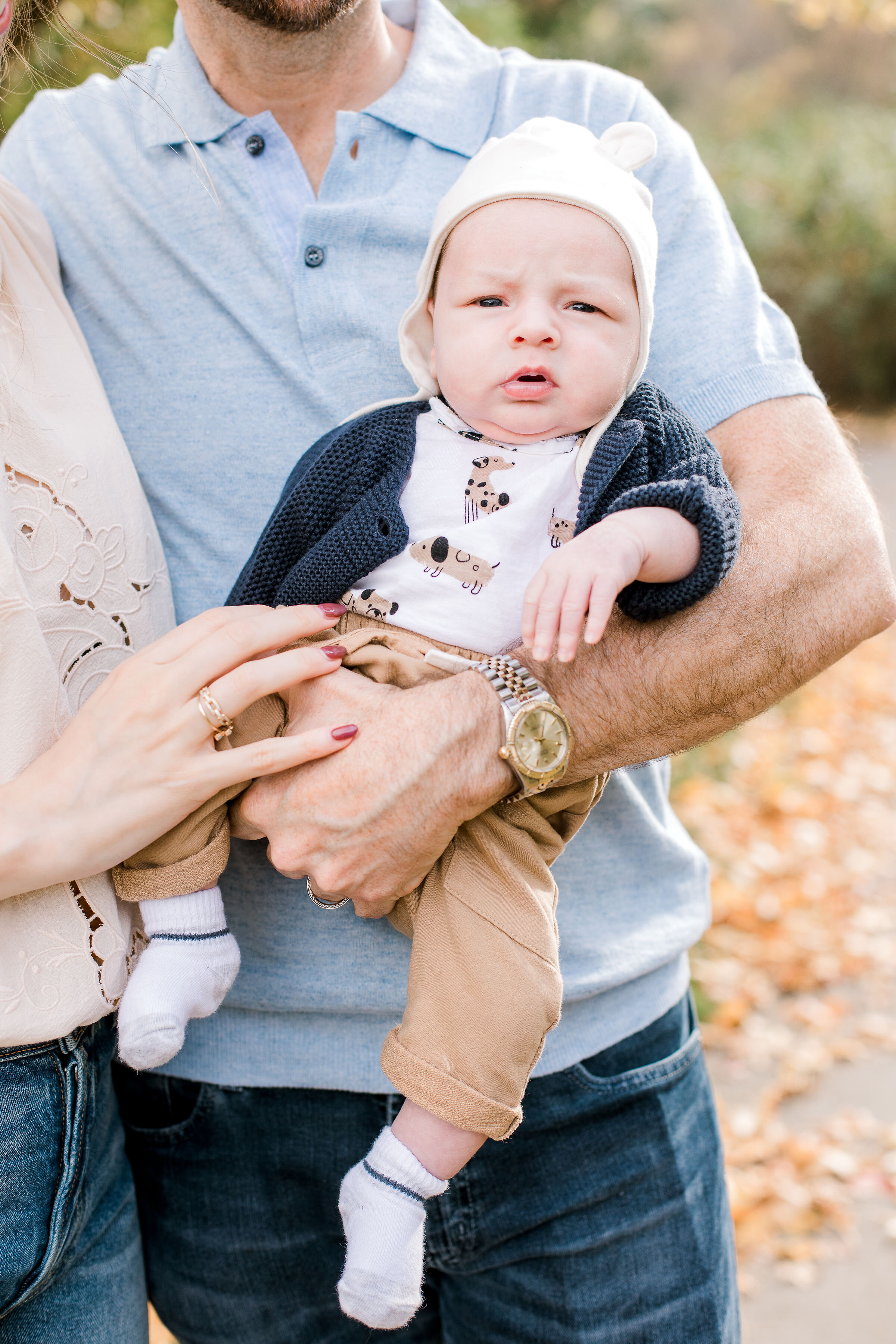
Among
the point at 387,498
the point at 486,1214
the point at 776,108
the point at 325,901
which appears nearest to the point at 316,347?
the point at 387,498

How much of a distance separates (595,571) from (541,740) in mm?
298

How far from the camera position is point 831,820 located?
5.78 metres

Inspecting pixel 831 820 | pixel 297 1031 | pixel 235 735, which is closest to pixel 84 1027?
pixel 297 1031

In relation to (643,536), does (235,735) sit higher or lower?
lower

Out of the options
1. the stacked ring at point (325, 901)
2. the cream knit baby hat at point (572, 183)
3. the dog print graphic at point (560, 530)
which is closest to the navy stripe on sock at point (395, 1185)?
the stacked ring at point (325, 901)

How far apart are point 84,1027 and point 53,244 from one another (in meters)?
1.41

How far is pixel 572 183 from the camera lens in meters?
1.73

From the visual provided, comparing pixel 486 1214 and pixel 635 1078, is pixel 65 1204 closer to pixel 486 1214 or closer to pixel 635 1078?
pixel 486 1214

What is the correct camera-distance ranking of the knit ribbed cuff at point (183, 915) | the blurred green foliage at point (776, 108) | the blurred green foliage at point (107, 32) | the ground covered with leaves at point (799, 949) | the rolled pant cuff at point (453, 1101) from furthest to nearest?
1. the blurred green foliage at point (776, 108)
2. the ground covered with leaves at point (799, 949)
3. the blurred green foliage at point (107, 32)
4. the knit ribbed cuff at point (183, 915)
5. the rolled pant cuff at point (453, 1101)

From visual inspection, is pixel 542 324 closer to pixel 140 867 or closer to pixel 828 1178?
pixel 140 867

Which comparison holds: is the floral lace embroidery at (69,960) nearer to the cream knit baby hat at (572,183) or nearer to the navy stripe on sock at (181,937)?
the navy stripe on sock at (181,937)

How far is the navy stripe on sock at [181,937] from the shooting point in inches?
65.9

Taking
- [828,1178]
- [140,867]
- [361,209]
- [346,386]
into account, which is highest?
[361,209]

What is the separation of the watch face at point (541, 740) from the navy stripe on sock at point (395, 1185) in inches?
25.3
